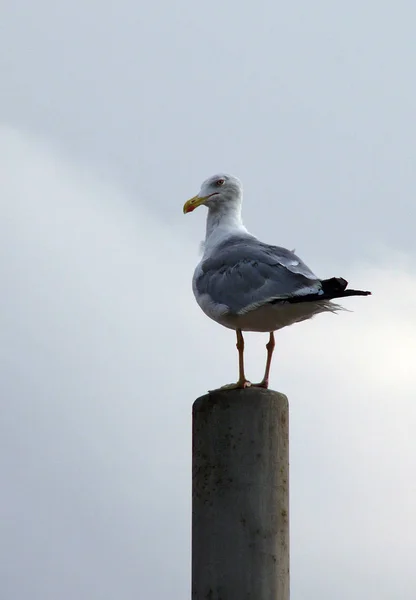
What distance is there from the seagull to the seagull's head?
0.41 metres

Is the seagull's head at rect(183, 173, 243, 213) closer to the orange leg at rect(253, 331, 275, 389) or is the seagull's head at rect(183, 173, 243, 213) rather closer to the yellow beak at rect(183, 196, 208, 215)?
the yellow beak at rect(183, 196, 208, 215)

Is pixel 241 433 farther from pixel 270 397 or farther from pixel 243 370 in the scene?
pixel 243 370

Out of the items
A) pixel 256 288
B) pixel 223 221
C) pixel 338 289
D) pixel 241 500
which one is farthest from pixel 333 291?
pixel 223 221

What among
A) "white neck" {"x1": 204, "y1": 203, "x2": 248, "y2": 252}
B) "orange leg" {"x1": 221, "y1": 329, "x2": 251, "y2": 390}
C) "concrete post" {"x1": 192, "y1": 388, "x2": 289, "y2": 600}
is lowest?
"concrete post" {"x1": 192, "y1": 388, "x2": 289, "y2": 600}

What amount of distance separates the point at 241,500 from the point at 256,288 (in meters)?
1.86

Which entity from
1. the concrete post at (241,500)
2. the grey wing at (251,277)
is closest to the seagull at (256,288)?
the grey wing at (251,277)

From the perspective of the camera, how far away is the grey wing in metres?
7.63

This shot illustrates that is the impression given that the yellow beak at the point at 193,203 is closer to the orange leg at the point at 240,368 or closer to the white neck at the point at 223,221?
the white neck at the point at 223,221

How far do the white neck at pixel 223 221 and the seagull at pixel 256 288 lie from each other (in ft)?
0.44

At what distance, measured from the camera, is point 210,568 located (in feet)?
21.1

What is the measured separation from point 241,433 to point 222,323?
181 cm

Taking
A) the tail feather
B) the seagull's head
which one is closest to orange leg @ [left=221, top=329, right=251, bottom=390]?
the tail feather

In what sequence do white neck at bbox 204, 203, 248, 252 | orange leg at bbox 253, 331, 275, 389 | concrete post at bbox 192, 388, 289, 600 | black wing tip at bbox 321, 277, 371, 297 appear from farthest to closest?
white neck at bbox 204, 203, 248, 252, orange leg at bbox 253, 331, 275, 389, black wing tip at bbox 321, 277, 371, 297, concrete post at bbox 192, 388, 289, 600

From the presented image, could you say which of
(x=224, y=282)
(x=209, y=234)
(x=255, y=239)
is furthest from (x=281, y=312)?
(x=209, y=234)
